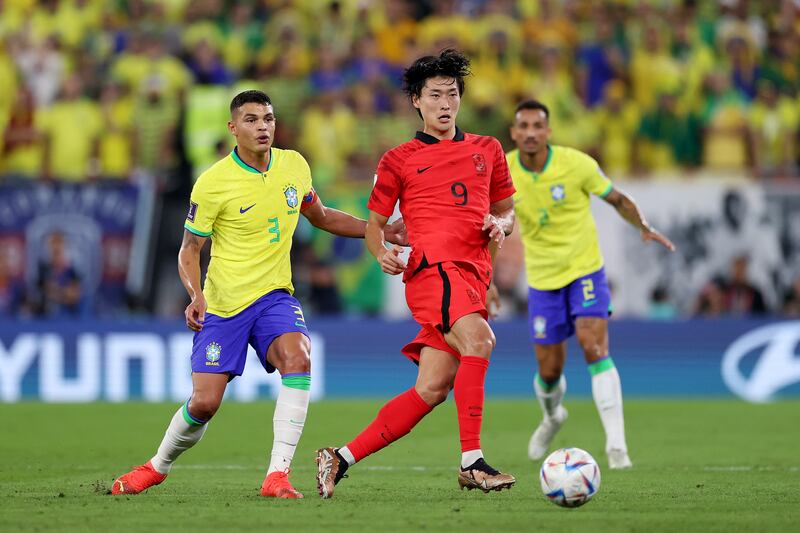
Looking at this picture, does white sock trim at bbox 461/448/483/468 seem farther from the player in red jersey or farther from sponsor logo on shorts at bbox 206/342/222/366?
sponsor logo on shorts at bbox 206/342/222/366

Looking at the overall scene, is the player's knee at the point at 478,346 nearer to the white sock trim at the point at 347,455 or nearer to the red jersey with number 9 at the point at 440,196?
the red jersey with number 9 at the point at 440,196

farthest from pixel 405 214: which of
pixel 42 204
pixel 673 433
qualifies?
pixel 42 204

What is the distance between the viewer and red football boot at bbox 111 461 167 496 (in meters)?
7.78

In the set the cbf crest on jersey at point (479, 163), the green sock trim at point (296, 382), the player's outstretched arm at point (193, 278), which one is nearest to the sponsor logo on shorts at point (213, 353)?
the player's outstretched arm at point (193, 278)

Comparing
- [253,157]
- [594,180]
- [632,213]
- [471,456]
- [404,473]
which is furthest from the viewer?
[594,180]

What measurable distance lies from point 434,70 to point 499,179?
2.55ft

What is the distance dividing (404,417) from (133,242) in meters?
10.3

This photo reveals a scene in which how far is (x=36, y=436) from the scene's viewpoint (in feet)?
41.3

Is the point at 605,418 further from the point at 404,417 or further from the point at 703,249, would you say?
the point at 703,249

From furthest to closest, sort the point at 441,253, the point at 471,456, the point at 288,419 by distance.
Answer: the point at 288,419
the point at 441,253
the point at 471,456

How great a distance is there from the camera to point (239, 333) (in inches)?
307

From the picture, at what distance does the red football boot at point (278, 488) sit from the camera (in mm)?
7465

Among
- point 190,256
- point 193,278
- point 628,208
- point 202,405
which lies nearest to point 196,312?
point 193,278

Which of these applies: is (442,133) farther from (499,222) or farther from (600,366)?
(600,366)
